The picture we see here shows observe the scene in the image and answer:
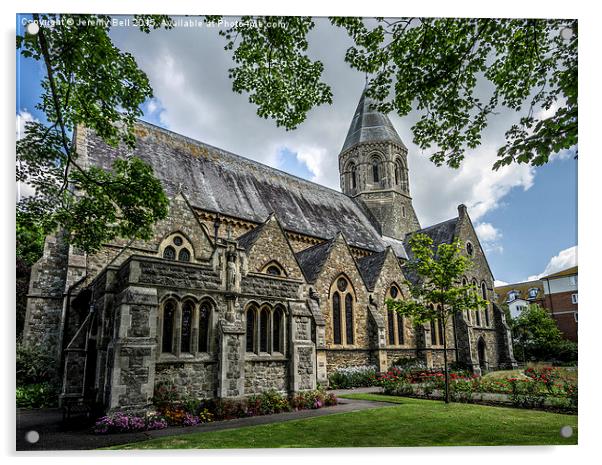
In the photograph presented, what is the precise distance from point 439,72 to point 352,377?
37.2ft

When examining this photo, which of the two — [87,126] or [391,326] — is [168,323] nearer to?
[87,126]

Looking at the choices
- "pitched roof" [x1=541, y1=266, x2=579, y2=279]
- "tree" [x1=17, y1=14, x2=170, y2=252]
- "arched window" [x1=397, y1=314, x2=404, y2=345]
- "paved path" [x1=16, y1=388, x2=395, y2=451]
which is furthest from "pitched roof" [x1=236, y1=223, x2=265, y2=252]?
"pitched roof" [x1=541, y1=266, x2=579, y2=279]

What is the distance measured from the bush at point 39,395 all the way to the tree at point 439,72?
7334 millimetres

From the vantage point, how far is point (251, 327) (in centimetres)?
964

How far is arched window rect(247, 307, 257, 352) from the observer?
9516mm

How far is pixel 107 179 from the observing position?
316 inches

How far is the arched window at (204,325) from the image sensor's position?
8.75 meters

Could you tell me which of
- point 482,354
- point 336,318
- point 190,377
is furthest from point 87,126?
point 482,354

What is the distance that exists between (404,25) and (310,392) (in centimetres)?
833

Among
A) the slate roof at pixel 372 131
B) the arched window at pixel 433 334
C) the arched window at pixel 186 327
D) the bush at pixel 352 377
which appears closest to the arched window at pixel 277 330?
the arched window at pixel 186 327

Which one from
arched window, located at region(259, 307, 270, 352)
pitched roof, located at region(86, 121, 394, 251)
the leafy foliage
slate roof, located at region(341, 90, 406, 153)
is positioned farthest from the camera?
slate roof, located at region(341, 90, 406, 153)

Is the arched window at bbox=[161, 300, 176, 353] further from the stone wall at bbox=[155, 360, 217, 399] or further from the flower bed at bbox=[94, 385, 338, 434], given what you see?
the flower bed at bbox=[94, 385, 338, 434]

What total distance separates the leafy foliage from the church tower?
20377 millimetres
